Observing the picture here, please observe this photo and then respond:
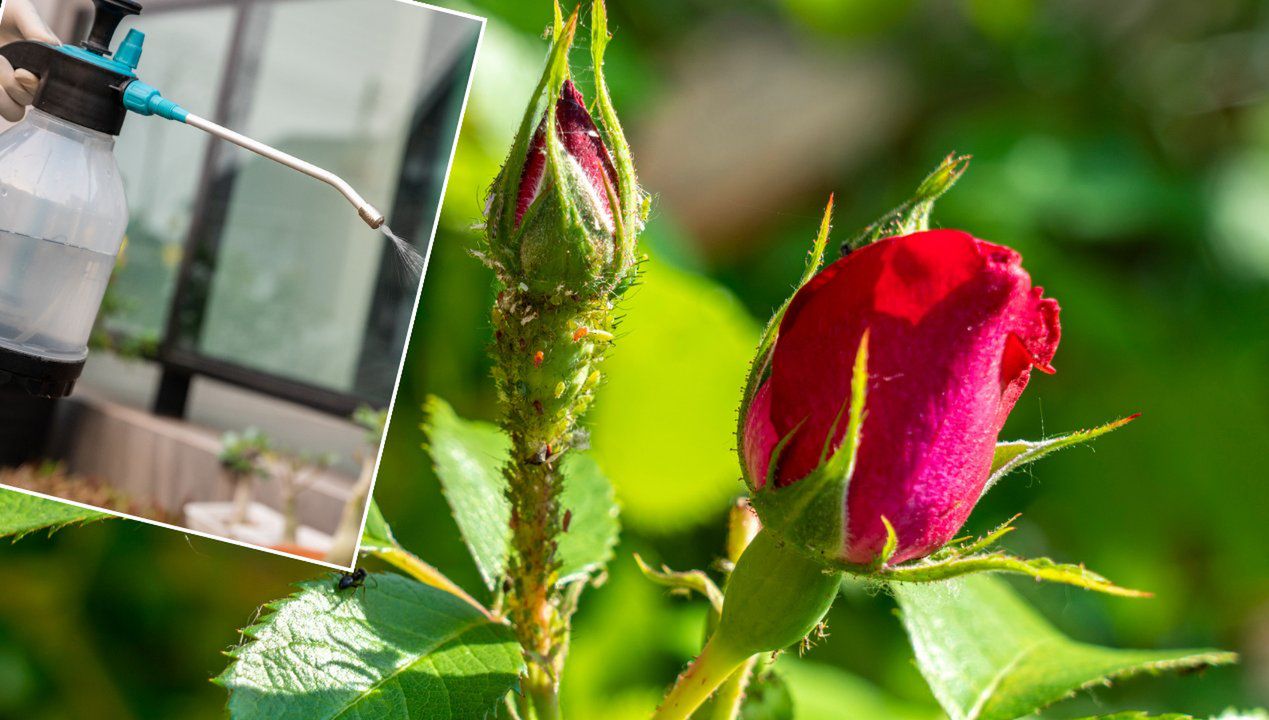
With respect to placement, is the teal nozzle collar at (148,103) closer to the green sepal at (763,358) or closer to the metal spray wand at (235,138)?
the metal spray wand at (235,138)

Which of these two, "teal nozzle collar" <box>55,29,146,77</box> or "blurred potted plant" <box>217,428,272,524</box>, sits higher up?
"teal nozzle collar" <box>55,29,146,77</box>

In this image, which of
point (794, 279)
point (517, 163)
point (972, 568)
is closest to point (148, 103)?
point (517, 163)

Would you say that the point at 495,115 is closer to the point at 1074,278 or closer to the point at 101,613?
the point at 101,613

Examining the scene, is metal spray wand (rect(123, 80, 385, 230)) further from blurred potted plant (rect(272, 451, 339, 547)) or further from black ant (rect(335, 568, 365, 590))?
blurred potted plant (rect(272, 451, 339, 547))

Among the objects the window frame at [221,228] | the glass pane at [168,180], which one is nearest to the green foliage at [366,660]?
the window frame at [221,228]

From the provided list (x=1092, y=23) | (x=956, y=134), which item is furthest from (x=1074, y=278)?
(x=1092, y=23)

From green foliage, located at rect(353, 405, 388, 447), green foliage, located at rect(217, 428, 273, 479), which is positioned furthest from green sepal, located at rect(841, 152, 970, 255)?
green foliage, located at rect(217, 428, 273, 479)

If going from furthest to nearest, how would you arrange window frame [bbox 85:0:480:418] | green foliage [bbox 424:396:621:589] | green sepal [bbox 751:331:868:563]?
window frame [bbox 85:0:480:418]
green foliage [bbox 424:396:621:589]
green sepal [bbox 751:331:868:563]
